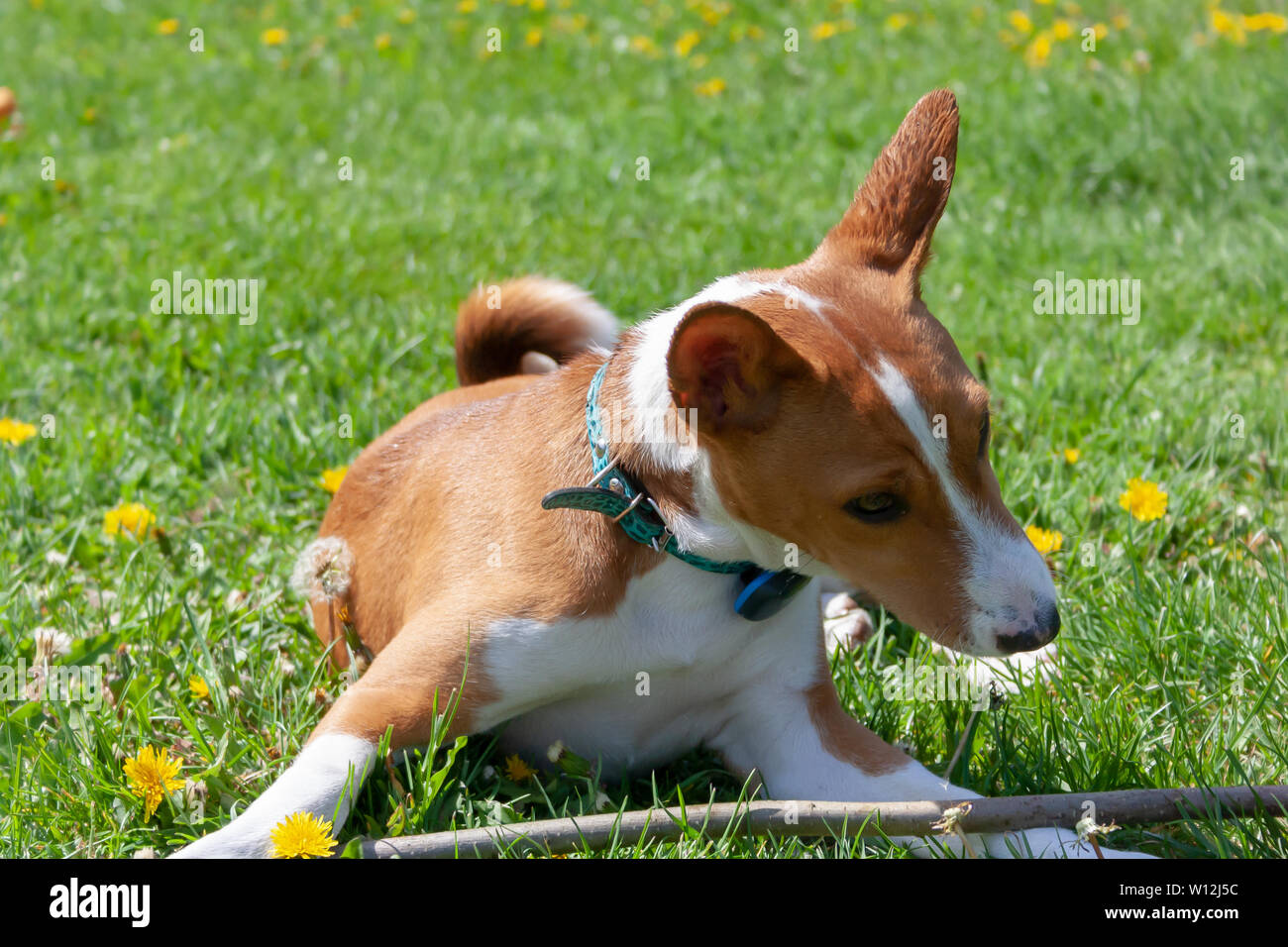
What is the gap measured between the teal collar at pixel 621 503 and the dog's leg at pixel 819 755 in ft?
1.32

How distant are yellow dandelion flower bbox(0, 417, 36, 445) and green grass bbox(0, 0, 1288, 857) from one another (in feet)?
0.32

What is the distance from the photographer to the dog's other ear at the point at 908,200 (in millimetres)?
2857

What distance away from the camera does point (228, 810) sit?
2850mm

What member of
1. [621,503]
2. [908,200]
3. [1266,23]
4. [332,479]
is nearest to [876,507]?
[621,503]

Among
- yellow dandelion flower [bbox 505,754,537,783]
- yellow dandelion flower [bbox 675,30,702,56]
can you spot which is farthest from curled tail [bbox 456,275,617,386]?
yellow dandelion flower [bbox 675,30,702,56]

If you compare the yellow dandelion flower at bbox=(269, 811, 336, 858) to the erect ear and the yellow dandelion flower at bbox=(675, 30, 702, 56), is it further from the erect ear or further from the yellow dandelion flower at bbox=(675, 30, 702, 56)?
the yellow dandelion flower at bbox=(675, 30, 702, 56)

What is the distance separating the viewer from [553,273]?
5.64 meters

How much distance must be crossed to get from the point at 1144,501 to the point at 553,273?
2.78 meters

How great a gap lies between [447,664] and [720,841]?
652 mm

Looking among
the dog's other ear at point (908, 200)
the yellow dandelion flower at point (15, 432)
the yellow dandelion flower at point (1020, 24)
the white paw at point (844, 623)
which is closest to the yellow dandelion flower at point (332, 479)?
the yellow dandelion flower at point (15, 432)

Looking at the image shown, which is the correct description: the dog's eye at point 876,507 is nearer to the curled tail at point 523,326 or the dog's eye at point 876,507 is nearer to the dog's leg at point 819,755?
the dog's leg at point 819,755

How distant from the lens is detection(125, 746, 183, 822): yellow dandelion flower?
2.74m

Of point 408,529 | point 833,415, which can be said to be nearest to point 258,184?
point 408,529

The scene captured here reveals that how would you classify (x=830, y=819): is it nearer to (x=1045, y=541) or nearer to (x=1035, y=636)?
(x=1035, y=636)
